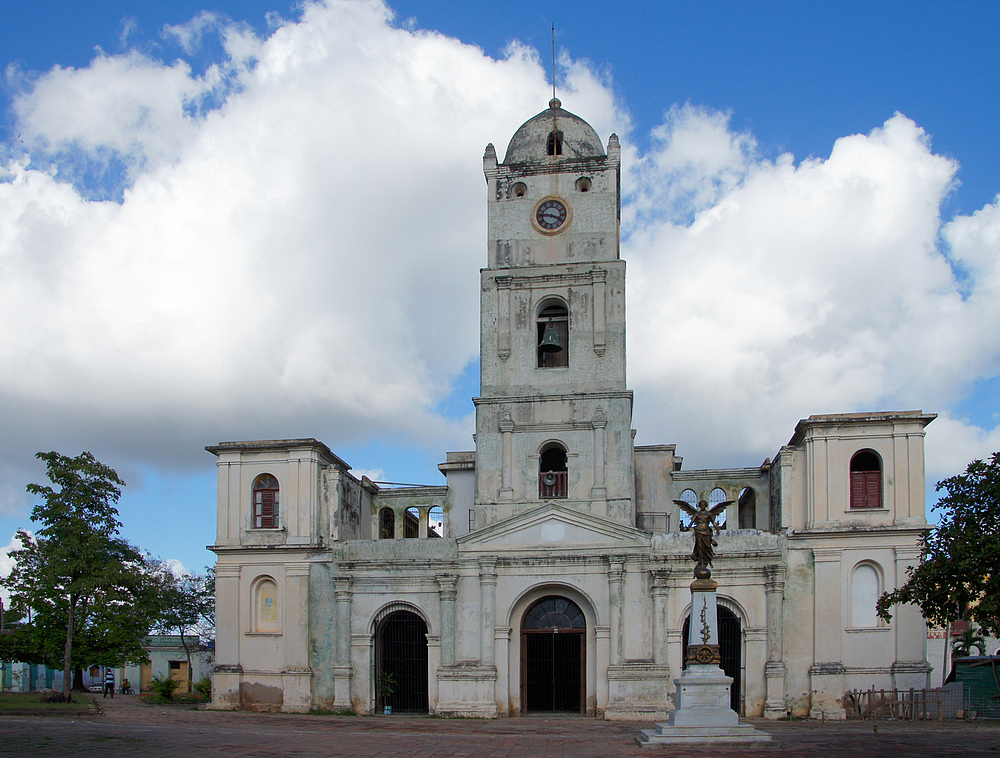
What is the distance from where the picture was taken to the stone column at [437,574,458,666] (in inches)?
1230

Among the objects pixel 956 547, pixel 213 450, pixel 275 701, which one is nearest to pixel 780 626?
pixel 956 547

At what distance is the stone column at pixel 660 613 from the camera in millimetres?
30234

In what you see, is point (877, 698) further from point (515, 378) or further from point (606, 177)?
point (606, 177)

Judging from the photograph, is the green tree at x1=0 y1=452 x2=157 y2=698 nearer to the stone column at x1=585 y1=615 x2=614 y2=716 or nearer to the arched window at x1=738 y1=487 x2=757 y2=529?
the stone column at x1=585 y1=615 x2=614 y2=716

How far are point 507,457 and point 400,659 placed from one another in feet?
24.3

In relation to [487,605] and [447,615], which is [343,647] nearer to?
[447,615]

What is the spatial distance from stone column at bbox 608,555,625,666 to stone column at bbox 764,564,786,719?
4.36 metres

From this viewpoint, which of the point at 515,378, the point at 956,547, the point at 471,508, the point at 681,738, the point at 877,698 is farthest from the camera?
the point at 471,508

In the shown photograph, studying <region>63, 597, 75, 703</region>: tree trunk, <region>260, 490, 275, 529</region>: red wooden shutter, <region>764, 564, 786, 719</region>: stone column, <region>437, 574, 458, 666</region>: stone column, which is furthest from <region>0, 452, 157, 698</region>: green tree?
<region>764, 564, 786, 719</region>: stone column

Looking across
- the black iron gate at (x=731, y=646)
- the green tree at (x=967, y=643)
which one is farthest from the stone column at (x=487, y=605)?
the green tree at (x=967, y=643)

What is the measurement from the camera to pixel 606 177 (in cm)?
3422

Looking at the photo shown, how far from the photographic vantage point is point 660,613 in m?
30.5

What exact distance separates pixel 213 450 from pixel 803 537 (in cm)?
1949

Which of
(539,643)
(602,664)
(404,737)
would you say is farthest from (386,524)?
(404,737)
